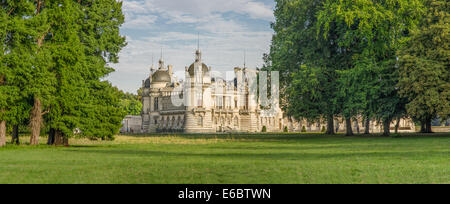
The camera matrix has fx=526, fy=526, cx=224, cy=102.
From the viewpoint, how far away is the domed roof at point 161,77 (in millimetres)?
104438

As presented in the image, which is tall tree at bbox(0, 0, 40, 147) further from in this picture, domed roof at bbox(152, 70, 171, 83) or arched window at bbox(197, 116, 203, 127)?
domed roof at bbox(152, 70, 171, 83)

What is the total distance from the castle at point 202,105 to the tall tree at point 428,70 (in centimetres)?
4705

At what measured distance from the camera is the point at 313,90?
44406 millimetres

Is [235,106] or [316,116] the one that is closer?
[316,116]

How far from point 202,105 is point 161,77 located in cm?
1723

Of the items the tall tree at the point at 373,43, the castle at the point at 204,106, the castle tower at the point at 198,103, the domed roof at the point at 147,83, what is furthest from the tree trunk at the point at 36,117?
the domed roof at the point at 147,83

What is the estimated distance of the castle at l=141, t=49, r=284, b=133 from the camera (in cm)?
8988

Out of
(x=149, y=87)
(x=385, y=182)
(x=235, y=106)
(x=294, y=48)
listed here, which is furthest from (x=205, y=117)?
(x=385, y=182)

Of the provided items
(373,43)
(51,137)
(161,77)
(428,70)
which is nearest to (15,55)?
(51,137)

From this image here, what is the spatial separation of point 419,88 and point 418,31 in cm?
465

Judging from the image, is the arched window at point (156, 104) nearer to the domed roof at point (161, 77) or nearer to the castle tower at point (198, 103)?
the domed roof at point (161, 77)

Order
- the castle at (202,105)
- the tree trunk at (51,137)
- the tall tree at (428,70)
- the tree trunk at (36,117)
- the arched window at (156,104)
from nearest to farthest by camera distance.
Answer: the tree trunk at (36,117), the tree trunk at (51,137), the tall tree at (428,70), the castle at (202,105), the arched window at (156,104)

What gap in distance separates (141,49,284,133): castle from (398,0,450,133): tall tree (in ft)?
154
